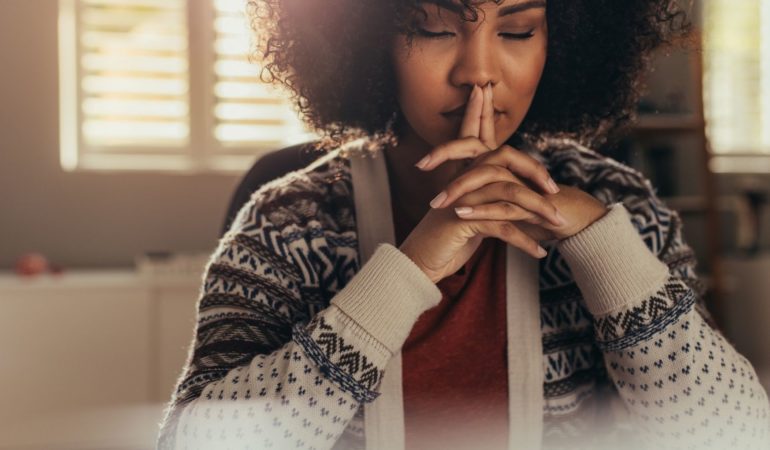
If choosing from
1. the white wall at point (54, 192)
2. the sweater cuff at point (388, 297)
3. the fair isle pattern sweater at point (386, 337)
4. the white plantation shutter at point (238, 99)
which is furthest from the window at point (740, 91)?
the sweater cuff at point (388, 297)

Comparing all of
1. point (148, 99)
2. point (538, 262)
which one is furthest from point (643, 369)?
point (148, 99)

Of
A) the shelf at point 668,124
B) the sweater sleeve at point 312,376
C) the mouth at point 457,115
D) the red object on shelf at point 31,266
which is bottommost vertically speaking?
the red object on shelf at point 31,266

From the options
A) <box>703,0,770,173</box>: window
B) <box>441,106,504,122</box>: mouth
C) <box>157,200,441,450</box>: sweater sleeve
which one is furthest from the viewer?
<box>703,0,770,173</box>: window

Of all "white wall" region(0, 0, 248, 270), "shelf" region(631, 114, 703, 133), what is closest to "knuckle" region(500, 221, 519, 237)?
"white wall" region(0, 0, 248, 270)

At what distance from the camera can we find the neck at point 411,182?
0.96 m

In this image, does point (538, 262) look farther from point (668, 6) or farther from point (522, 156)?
point (668, 6)

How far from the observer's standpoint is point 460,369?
89 cm

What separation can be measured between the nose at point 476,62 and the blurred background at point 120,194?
6.04 ft

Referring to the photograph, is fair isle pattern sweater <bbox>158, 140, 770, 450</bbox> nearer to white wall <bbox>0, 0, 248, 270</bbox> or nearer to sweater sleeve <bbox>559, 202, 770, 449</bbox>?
sweater sleeve <bbox>559, 202, 770, 449</bbox>

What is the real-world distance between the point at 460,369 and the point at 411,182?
0.76 feet

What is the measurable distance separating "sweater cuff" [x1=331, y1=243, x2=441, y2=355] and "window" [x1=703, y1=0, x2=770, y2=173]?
3095 mm

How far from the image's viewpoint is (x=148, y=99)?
293 centimetres

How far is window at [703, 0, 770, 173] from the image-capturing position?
3.55 m

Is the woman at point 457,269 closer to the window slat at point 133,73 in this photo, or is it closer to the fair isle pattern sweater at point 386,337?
the fair isle pattern sweater at point 386,337
